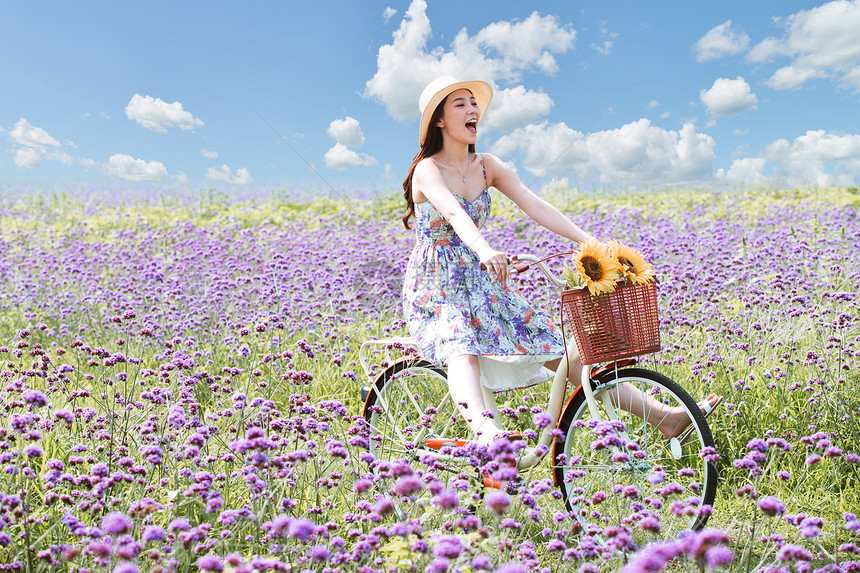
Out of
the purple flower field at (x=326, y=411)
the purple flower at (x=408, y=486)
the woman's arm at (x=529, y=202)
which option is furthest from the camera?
the woman's arm at (x=529, y=202)

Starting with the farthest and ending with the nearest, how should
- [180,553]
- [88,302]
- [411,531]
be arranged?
[88,302] → [180,553] → [411,531]

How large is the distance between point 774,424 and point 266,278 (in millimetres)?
4301

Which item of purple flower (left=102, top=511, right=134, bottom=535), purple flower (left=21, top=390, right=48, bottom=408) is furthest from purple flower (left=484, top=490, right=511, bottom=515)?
purple flower (left=21, top=390, right=48, bottom=408)

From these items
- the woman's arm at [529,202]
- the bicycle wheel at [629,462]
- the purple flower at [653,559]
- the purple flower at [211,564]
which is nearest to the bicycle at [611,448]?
the bicycle wheel at [629,462]

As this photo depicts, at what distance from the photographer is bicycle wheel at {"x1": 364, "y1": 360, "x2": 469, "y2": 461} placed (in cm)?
340

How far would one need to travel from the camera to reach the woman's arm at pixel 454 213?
252 centimetres

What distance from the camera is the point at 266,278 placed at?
20.8ft

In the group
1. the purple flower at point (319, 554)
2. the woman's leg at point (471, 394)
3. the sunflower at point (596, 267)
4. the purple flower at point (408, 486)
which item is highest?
the sunflower at point (596, 267)

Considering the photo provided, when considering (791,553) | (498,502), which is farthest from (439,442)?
(791,553)

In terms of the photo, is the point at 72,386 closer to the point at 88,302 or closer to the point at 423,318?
the point at 88,302

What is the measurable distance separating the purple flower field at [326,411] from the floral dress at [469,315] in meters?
0.40

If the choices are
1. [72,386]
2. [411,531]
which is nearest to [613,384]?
[411,531]

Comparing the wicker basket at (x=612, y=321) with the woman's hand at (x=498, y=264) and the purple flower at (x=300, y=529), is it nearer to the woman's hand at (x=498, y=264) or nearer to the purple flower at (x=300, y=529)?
the woman's hand at (x=498, y=264)

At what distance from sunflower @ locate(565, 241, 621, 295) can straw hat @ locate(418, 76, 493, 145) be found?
1.10 meters
